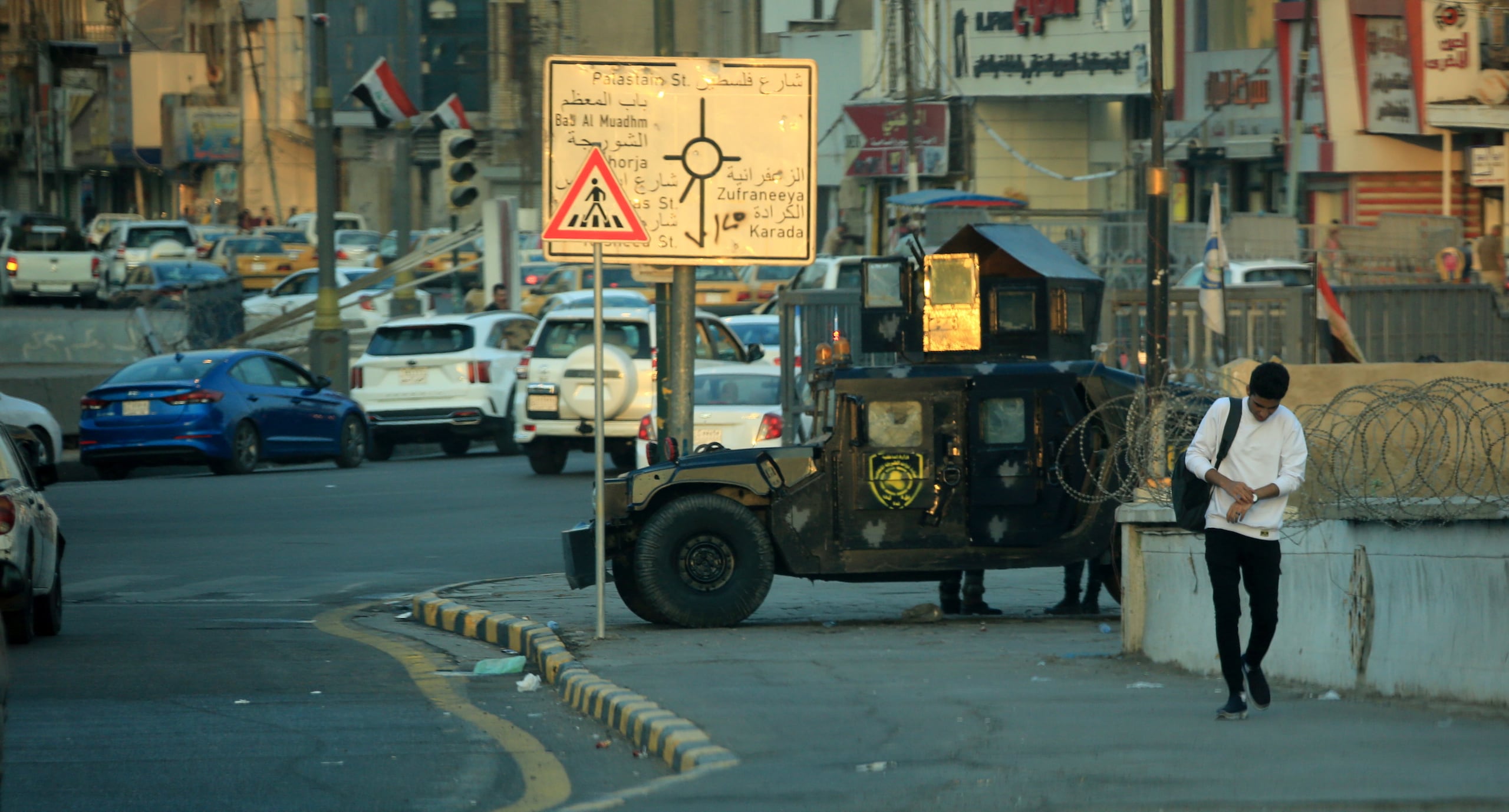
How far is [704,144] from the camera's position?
44.4 feet

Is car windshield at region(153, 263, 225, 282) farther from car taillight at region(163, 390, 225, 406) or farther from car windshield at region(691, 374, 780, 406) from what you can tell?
car windshield at region(691, 374, 780, 406)

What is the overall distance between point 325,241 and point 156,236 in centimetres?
3117

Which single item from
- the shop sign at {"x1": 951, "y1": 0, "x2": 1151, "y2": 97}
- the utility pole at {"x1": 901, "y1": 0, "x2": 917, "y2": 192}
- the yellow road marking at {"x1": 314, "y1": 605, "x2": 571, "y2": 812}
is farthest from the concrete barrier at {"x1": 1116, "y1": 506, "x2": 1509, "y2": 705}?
the shop sign at {"x1": 951, "y1": 0, "x2": 1151, "y2": 97}

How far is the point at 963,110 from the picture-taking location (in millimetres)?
48156

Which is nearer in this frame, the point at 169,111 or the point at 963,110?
the point at 963,110

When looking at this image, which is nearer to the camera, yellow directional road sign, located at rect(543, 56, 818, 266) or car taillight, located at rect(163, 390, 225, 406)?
yellow directional road sign, located at rect(543, 56, 818, 266)

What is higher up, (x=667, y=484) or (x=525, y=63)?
(x=525, y=63)

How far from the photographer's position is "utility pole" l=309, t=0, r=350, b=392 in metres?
27.6

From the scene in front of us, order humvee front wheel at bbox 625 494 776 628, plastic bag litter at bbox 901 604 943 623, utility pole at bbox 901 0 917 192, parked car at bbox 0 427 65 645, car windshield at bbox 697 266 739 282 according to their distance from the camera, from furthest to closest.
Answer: car windshield at bbox 697 266 739 282
utility pole at bbox 901 0 917 192
plastic bag litter at bbox 901 604 943 623
humvee front wheel at bbox 625 494 776 628
parked car at bbox 0 427 65 645

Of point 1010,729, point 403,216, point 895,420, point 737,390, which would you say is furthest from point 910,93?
point 1010,729

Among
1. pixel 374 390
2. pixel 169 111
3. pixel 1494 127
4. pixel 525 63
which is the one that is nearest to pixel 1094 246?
pixel 1494 127

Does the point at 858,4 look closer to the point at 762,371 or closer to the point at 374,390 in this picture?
the point at 374,390

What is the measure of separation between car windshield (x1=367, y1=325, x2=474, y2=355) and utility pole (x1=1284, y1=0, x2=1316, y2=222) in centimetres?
1643

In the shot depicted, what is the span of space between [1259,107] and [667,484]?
104 feet
